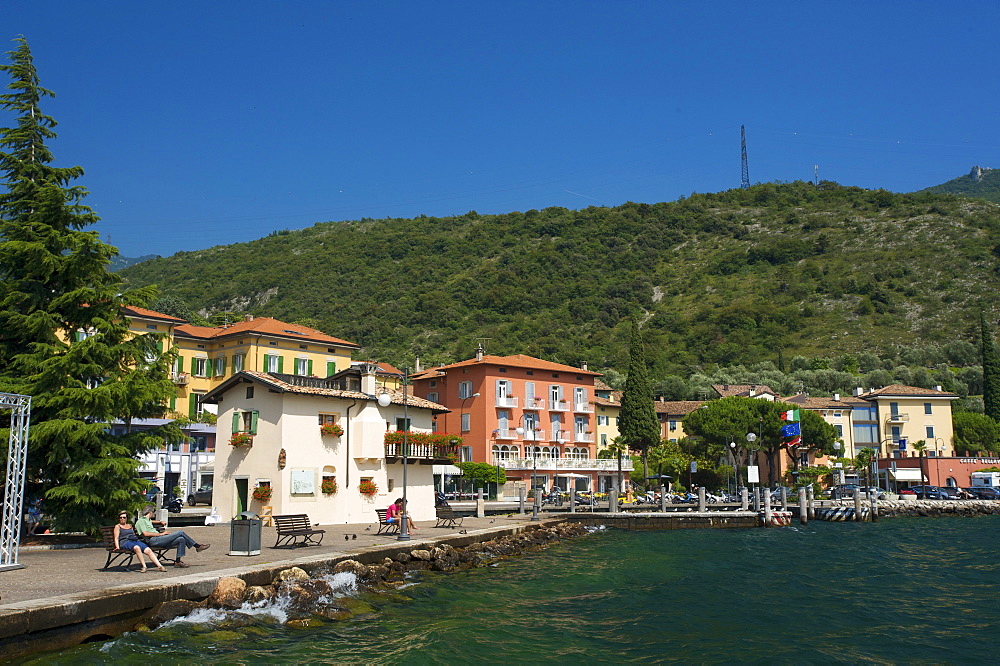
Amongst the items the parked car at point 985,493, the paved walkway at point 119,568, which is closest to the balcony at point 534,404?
the parked car at point 985,493

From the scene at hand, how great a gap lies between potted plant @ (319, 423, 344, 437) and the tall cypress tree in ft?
277

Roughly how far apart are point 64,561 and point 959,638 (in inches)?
805

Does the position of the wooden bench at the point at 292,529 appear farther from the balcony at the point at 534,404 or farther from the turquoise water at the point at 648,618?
the balcony at the point at 534,404

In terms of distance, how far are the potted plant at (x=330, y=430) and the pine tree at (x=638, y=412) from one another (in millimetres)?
39163

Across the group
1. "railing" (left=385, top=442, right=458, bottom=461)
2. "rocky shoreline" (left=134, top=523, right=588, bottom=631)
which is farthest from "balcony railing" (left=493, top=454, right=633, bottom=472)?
"rocky shoreline" (left=134, top=523, right=588, bottom=631)

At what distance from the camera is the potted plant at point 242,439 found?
105 feet

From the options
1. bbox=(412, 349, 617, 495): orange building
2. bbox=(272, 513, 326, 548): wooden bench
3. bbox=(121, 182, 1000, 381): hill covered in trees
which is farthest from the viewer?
bbox=(121, 182, 1000, 381): hill covered in trees

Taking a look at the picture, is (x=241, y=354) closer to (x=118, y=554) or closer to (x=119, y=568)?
(x=118, y=554)

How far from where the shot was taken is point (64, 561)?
1870cm

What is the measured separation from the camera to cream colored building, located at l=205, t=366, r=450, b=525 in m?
31.4

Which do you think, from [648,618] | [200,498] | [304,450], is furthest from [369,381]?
[648,618]

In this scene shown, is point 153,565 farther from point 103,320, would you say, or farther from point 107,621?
point 103,320

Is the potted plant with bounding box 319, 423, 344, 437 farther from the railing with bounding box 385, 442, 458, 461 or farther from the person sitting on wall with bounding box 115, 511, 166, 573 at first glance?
the person sitting on wall with bounding box 115, 511, 166, 573

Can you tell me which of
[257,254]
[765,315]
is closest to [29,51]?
[765,315]
